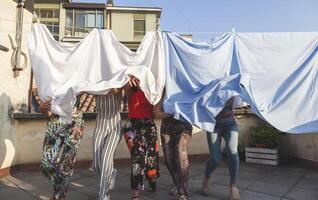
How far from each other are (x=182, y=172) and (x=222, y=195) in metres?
0.78

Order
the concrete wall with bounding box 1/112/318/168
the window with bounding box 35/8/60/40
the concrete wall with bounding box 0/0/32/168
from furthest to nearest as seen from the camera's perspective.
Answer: the window with bounding box 35/8/60/40
the concrete wall with bounding box 1/112/318/168
the concrete wall with bounding box 0/0/32/168

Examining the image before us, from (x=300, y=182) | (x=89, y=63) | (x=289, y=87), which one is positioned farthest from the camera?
(x=300, y=182)

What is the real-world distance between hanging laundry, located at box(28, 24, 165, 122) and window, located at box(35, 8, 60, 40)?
2370 centimetres

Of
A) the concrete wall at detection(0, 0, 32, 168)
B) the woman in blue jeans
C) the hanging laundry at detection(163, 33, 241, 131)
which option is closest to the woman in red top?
the hanging laundry at detection(163, 33, 241, 131)

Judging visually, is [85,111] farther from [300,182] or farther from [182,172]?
[300,182]

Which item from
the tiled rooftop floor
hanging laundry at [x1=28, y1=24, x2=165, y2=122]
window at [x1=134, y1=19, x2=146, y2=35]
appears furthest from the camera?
window at [x1=134, y1=19, x2=146, y2=35]

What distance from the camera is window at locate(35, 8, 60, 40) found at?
25.8 m

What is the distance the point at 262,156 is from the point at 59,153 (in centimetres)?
391

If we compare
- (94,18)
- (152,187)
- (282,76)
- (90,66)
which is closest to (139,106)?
(90,66)

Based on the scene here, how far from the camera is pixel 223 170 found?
5.32 metres

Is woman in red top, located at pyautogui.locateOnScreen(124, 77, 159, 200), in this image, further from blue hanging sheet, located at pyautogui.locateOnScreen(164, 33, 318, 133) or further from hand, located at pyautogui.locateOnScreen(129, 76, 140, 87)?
Answer: blue hanging sheet, located at pyautogui.locateOnScreen(164, 33, 318, 133)

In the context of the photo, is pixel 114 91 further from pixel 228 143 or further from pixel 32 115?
pixel 32 115

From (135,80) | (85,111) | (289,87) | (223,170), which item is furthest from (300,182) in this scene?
(85,111)

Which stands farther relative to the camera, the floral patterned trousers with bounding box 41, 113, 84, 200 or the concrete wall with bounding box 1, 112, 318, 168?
the concrete wall with bounding box 1, 112, 318, 168
